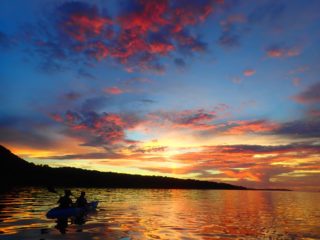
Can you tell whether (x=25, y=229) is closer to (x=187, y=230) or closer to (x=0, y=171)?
(x=187, y=230)

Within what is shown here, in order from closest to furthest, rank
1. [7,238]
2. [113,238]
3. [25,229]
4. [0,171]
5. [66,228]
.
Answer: [7,238] < [113,238] < [25,229] < [66,228] < [0,171]

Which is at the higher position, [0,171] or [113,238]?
[0,171]

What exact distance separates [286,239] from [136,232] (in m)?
14.6

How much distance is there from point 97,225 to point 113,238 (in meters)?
8.16

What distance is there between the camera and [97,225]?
34.8 meters

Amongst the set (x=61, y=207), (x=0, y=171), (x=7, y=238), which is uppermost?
(x=0, y=171)

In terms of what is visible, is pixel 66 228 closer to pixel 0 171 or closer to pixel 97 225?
pixel 97 225

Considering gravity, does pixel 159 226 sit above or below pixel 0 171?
below

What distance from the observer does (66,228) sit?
3180cm

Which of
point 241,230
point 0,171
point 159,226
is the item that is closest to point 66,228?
point 159,226

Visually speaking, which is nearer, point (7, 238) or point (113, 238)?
point (7, 238)

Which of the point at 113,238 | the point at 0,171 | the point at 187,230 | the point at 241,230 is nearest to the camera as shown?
the point at 113,238

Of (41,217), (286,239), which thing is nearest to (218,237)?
(286,239)

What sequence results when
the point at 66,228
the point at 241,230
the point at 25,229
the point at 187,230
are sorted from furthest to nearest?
the point at 241,230 < the point at 187,230 < the point at 66,228 < the point at 25,229
